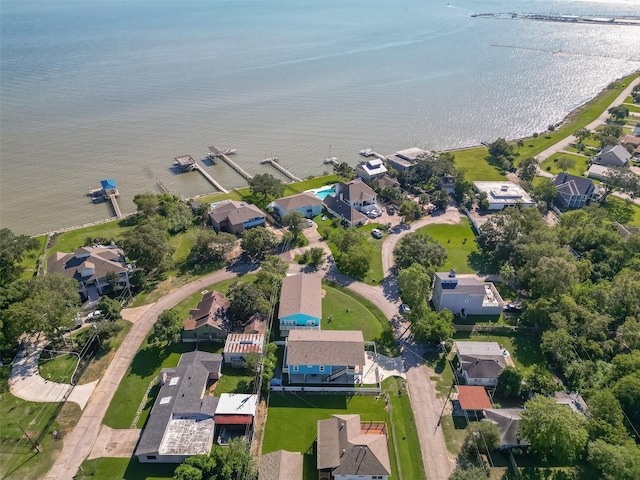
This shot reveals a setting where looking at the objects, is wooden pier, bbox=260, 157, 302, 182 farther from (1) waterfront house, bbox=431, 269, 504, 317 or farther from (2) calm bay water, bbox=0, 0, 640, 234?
(1) waterfront house, bbox=431, 269, 504, 317

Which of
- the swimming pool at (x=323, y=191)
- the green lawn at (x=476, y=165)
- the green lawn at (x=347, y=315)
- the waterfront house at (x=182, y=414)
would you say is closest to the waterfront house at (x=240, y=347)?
the waterfront house at (x=182, y=414)

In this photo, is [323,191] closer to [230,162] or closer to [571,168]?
[230,162]

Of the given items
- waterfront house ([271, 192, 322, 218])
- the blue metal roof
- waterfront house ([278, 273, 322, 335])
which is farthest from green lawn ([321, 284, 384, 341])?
the blue metal roof

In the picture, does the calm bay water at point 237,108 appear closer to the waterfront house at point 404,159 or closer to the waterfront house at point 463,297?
the waterfront house at point 404,159

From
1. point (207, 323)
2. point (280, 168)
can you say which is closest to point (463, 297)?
point (207, 323)

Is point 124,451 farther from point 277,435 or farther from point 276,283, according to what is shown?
point 276,283

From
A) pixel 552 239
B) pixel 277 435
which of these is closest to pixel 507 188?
pixel 552 239
